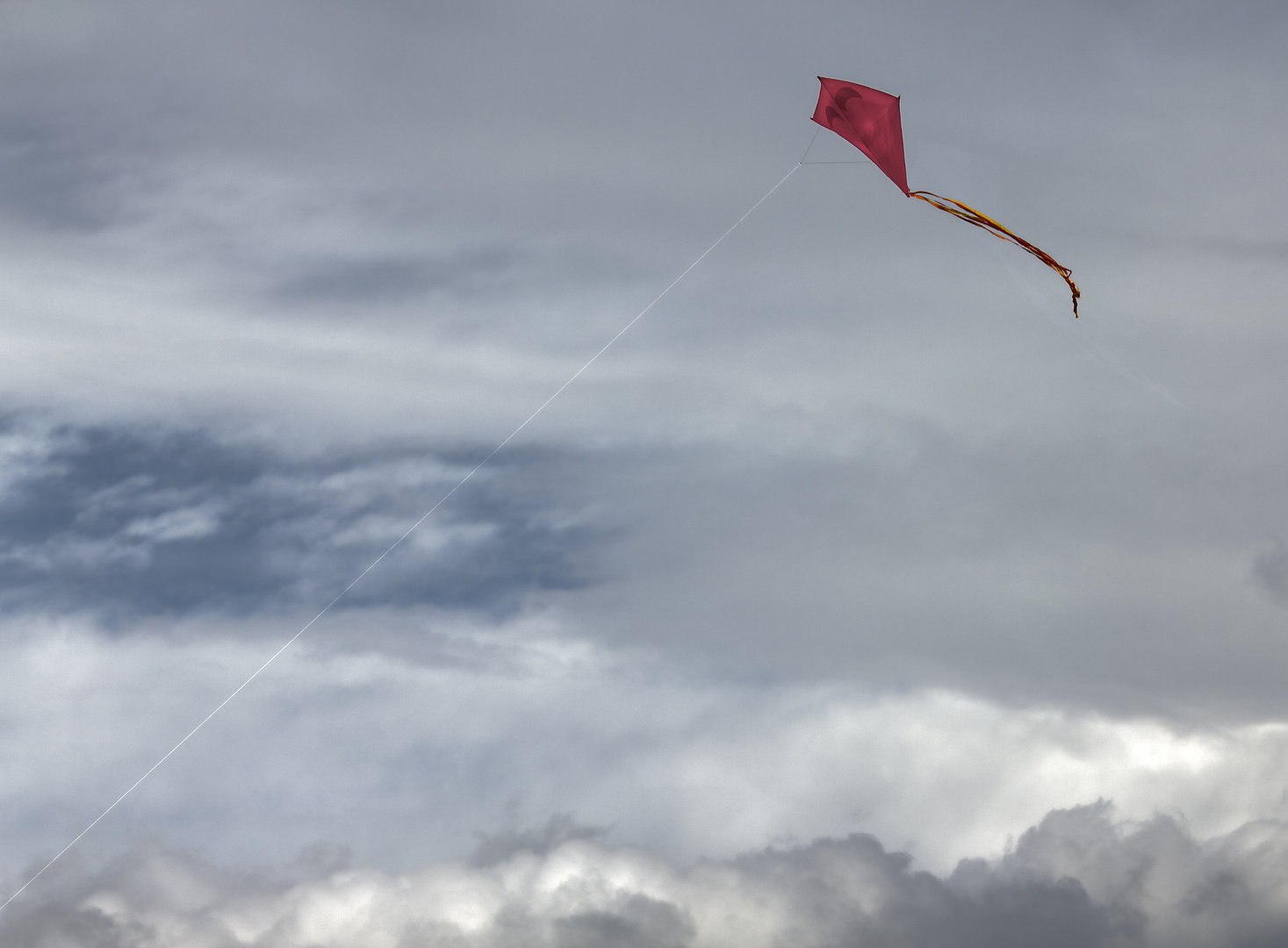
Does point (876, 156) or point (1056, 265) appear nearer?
point (1056, 265)

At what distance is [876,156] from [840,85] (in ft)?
10.9

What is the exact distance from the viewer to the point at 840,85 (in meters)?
40.5

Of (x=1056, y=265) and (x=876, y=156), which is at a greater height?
(x=876, y=156)

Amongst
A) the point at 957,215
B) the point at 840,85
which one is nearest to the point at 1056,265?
the point at 957,215

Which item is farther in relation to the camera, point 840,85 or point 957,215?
point 840,85

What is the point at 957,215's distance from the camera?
38.0 m

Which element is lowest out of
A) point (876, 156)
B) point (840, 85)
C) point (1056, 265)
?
point (1056, 265)

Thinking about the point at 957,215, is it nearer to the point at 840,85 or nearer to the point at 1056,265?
the point at 1056,265

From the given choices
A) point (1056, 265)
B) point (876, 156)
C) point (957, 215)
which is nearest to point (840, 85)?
point (876, 156)

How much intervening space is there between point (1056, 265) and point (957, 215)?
14.0ft

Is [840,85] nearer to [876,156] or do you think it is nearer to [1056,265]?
[876,156]

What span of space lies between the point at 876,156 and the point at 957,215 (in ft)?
16.3

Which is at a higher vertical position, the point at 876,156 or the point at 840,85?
the point at 840,85

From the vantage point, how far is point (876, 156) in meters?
40.8
